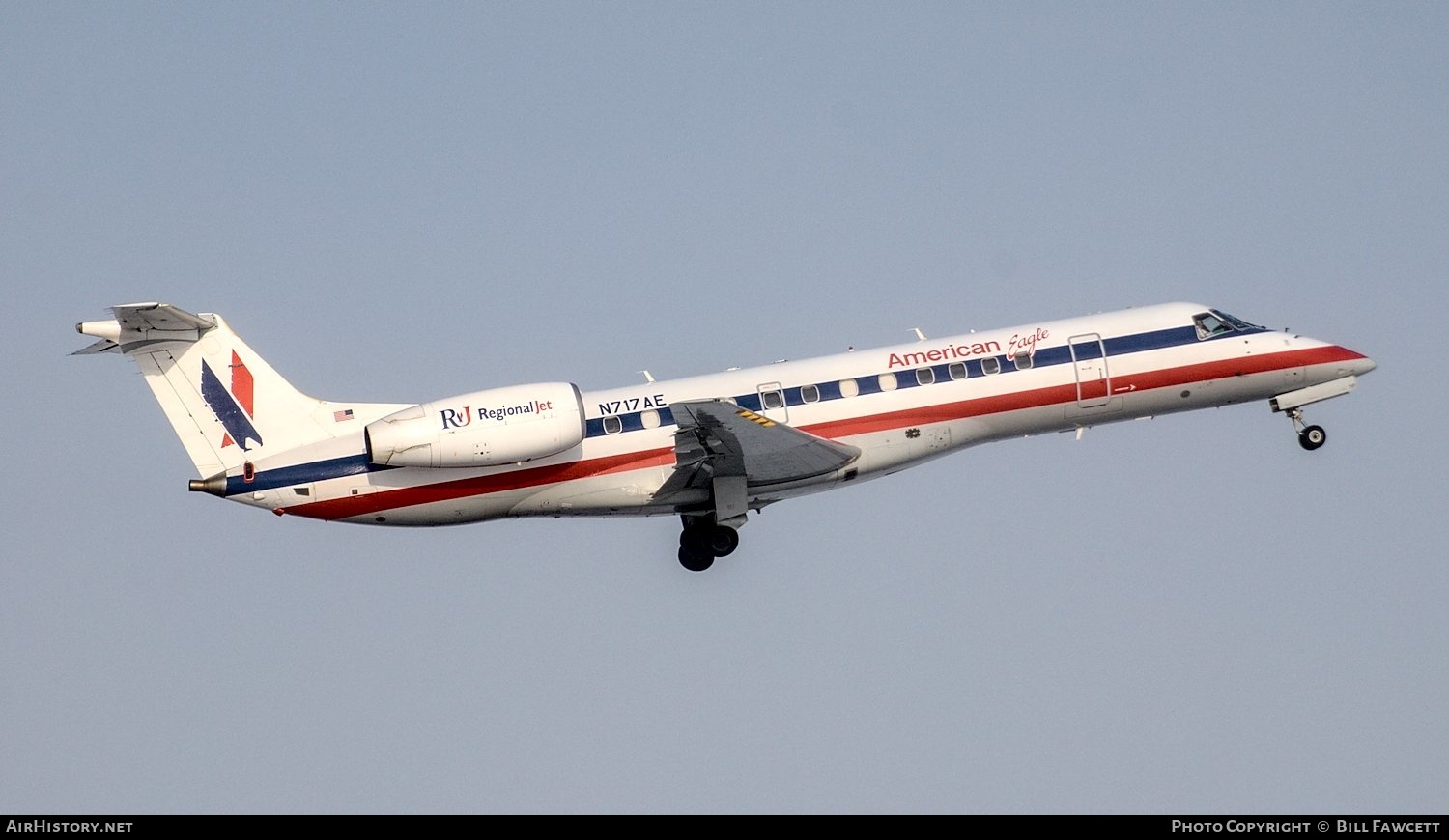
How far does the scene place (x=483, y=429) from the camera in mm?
27078

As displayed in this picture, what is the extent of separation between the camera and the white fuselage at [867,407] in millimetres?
28219

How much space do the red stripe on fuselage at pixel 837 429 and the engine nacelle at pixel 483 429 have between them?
1055mm

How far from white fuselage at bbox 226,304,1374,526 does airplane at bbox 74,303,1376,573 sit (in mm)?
32

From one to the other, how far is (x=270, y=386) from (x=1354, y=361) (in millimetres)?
19120

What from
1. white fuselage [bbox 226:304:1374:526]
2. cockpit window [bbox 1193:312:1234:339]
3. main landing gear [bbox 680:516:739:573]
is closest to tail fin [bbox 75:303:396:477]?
white fuselage [bbox 226:304:1374:526]

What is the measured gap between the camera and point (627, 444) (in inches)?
1131

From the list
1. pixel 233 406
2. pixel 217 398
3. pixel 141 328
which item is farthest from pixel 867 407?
pixel 141 328

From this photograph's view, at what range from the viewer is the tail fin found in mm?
28219

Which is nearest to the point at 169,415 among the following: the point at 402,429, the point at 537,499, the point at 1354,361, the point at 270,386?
the point at 270,386

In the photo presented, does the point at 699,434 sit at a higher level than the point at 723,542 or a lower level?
higher

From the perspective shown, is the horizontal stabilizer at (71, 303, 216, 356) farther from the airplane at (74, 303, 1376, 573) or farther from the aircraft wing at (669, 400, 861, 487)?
the aircraft wing at (669, 400, 861, 487)

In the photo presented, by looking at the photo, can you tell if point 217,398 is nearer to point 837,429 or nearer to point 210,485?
point 210,485

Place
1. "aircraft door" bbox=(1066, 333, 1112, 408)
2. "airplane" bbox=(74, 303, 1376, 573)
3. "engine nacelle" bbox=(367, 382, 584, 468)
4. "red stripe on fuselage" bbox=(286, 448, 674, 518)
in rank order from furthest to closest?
"aircraft door" bbox=(1066, 333, 1112, 408) < "red stripe on fuselage" bbox=(286, 448, 674, 518) < "airplane" bbox=(74, 303, 1376, 573) < "engine nacelle" bbox=(367, 382, 584, 468)
